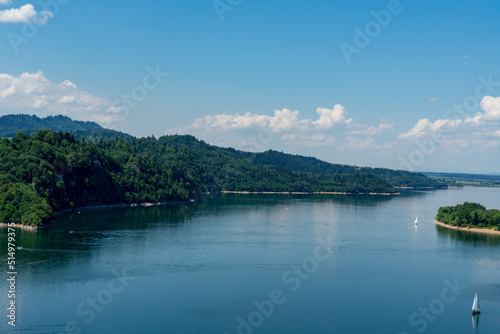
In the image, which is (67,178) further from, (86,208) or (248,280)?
(248,280)

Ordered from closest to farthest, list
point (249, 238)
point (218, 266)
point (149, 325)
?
point (149, 325), point (218, 266), point (249, 238)

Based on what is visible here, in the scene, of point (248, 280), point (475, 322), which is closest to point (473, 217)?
point (475, 322)

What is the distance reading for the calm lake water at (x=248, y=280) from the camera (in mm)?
48750

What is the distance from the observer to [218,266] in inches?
2778

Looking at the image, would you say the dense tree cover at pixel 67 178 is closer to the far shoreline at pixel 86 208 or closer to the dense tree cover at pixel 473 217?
the far shoreline at pixel 86 208

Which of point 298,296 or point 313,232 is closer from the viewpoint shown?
point 298,296

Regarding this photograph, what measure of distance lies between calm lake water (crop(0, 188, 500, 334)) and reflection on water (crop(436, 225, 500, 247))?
22 cm

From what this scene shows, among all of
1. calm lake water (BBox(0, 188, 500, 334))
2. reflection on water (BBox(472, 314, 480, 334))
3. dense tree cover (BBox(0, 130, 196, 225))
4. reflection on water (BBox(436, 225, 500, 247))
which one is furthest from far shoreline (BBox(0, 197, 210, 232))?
reflection on water (BBox(436, 225, 500, 247))

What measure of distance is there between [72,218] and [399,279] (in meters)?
81.9

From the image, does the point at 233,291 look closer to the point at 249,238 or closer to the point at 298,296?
the point at 298,296

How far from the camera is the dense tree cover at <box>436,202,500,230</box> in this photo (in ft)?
371

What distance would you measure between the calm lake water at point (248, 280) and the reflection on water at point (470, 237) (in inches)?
8.7

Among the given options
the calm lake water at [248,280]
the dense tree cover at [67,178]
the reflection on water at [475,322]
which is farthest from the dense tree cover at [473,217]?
the dense tree cover at [67,178]

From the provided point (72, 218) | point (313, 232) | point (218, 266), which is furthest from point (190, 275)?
point (72, 218)
